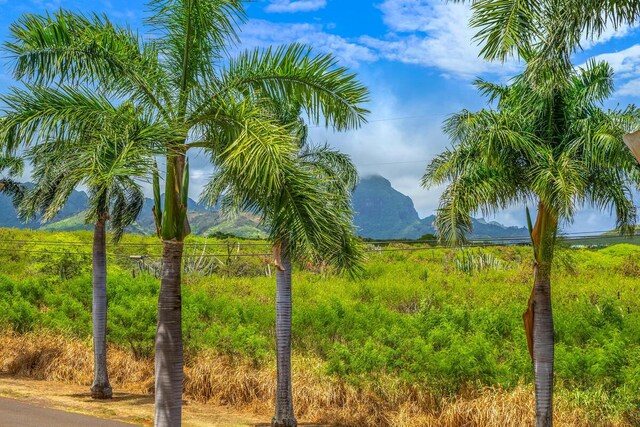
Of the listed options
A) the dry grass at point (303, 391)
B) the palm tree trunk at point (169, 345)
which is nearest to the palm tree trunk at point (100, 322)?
the dry grass at point (303, 391)

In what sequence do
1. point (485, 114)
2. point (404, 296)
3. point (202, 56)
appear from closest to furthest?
point (202, 56)
point (485, 114)
point (404, 296)

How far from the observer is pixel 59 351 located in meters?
21.6

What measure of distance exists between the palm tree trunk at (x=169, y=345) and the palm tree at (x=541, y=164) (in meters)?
4.85

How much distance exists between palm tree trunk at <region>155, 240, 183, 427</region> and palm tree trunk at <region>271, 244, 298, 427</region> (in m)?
5.74

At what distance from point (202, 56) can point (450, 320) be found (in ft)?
39.7

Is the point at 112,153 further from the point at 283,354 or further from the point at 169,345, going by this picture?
the point at 283,354

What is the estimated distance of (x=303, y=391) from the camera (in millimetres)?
17047

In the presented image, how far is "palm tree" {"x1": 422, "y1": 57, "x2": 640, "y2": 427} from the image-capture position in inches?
448

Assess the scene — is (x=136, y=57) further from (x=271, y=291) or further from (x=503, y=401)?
(x=271, y=291)

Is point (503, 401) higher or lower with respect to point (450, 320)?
lower

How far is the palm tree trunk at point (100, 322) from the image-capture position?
18141 mm

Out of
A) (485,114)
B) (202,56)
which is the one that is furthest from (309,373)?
(202,56)

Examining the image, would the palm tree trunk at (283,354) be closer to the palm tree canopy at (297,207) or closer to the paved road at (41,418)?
the paved road at (41,418)

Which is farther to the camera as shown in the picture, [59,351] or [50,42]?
[59,351]
